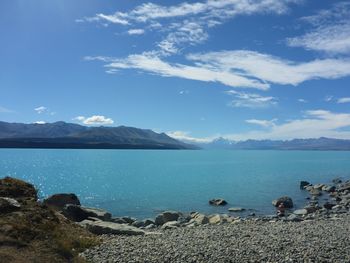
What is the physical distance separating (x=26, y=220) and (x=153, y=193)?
53.5 metres

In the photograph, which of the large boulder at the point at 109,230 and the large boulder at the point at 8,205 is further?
the large boulder at the point at 109,230

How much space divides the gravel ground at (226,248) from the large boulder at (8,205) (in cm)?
464

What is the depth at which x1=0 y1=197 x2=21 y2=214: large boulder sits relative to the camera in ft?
66.4

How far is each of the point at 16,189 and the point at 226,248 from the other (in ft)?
41.7

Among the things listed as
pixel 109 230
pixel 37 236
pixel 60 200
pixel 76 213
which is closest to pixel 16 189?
pixel 109 230

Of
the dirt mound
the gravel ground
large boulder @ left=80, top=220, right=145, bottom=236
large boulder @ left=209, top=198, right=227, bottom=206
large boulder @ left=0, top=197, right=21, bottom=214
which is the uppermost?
large boulder @ left=0, top=197, right=21, bottom=214

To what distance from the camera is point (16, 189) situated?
24219 mm

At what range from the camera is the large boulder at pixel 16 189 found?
23484 millimetres

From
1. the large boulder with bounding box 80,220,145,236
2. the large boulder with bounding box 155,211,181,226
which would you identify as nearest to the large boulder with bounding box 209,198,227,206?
the large boulder with bounding box 155,211,181,226

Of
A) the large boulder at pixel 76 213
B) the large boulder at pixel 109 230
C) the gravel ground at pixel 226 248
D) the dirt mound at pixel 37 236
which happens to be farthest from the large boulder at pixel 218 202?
the dirt mound at pixel 37 236

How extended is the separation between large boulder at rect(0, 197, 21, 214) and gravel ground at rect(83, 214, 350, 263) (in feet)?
15.2

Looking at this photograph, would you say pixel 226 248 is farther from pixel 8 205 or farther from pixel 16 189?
pixel 16 189

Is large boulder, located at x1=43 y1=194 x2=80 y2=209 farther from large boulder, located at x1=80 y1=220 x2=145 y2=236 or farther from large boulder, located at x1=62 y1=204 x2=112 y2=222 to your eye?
large boulder, located at x1=80 y1=220 x2=145 y2=236

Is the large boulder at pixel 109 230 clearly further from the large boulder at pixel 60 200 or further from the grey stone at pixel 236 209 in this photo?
the grey stone at pixel 236 209
